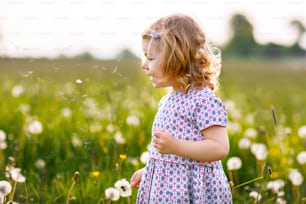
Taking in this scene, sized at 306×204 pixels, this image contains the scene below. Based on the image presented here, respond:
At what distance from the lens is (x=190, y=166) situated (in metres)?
1.98

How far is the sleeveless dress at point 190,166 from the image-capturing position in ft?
6.37

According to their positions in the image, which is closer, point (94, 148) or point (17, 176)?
point (17, 176)

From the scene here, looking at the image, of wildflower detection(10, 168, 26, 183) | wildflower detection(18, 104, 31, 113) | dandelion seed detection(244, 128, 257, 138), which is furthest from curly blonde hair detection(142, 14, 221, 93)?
A: wildflower detection(18, 104, 31, 113)

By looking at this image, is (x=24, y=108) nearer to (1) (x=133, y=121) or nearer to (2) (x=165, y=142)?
(1) (x=133, y=121)

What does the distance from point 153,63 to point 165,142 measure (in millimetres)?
265

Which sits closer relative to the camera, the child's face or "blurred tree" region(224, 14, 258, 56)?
the child's face

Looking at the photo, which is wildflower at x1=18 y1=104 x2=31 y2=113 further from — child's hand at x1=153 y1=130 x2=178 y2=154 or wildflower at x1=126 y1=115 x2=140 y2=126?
child's hand at x1=153 y1=130 x2=178 y2=154

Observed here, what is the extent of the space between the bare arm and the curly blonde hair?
0.61 ft

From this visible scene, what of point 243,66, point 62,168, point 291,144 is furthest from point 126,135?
point 243,66

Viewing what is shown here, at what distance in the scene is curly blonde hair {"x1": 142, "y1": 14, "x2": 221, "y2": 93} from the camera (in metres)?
1.95

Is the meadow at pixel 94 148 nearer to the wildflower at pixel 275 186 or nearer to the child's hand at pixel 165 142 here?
the wildflower at pixel 275 186

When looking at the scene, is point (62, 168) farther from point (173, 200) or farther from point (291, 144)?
point (291, 144)

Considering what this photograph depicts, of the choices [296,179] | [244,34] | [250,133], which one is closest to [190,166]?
[296,179]

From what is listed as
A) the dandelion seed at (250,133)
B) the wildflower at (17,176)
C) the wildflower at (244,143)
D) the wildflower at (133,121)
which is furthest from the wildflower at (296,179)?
the wildflower at (17,176)
